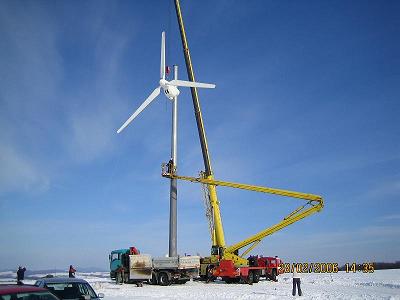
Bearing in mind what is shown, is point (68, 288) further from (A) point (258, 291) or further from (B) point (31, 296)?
(A) point (258, 291)

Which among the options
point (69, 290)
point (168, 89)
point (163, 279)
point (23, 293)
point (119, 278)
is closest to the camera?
point (23, 293)

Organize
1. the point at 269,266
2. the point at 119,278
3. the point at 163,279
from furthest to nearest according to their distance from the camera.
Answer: the point at 269,266 → the point at 119,278 → the point at 163,279

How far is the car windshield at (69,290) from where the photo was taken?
448 inches

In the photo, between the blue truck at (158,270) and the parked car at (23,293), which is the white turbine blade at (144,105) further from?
the parked car at (23,293)

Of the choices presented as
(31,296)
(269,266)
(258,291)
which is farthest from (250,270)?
(31,296)

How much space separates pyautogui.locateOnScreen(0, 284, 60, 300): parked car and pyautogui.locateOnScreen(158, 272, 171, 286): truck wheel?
26.9 meters

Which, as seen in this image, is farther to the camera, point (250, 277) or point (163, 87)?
point (163, 87)

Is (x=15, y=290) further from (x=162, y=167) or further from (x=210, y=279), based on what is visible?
(x=162, y=167)

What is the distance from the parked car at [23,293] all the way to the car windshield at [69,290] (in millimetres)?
2768

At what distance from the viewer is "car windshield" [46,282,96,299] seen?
11.4 metres

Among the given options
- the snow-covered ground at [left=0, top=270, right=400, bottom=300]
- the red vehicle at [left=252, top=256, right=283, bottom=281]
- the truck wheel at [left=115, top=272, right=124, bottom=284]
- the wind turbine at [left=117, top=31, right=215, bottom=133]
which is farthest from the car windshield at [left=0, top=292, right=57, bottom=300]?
the wind turbine at [left=117, top=31, right=215, bottom=133]

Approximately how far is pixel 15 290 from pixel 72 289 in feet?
11.4

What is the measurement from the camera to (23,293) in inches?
324

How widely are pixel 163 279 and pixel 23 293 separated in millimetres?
27824
